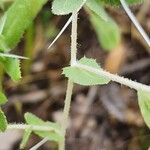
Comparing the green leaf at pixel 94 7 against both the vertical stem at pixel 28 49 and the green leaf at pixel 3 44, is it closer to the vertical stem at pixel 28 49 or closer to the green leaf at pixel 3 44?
the green leaf at pixel 3 44

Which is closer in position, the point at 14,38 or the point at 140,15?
the point at 14,38

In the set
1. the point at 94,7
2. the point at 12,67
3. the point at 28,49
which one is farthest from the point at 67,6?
the point at 28,49

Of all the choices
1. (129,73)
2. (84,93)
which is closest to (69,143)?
(84,93)

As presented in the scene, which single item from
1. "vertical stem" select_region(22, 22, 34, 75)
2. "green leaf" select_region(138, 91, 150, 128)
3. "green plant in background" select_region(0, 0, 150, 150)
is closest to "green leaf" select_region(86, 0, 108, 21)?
"green plant in background" select_region(0, 0, 150, 150)

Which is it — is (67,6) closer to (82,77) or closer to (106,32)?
(82,77)

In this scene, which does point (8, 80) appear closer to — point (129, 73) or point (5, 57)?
point (129, 73)
